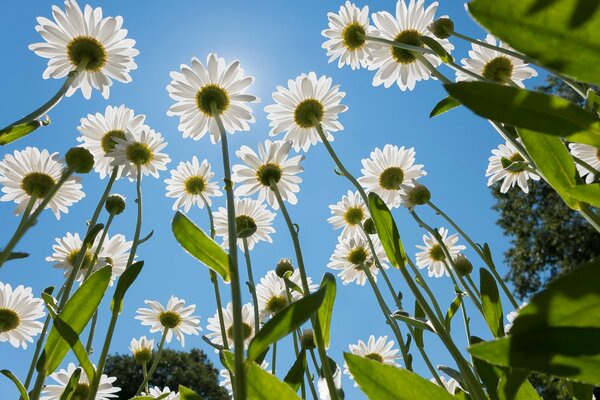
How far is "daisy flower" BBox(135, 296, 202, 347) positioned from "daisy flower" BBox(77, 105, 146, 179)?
35.8 inches

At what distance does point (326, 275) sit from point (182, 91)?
1.25 m

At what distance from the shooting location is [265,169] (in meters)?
2.26

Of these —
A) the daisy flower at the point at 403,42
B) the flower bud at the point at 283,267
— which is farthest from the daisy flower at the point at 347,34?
the flower bud at the point at 283,267

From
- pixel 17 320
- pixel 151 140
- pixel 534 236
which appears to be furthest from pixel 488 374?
pixel 534 236

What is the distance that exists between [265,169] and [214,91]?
0.38m

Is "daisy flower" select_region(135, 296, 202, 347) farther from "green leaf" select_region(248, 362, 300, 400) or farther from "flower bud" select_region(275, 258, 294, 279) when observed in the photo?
"green leaf" select_region(248, 362, 300, 400)

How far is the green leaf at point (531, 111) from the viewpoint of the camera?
0.62m

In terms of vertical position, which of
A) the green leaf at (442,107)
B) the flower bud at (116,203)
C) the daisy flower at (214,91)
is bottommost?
the green leaf at (442,107)

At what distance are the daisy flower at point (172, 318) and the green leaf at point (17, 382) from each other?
1.87 metres

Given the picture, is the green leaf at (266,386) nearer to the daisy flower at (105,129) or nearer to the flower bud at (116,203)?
the flower bud at (116,203)

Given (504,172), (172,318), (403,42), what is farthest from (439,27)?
(172,318)

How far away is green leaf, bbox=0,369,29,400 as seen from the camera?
1.12 m

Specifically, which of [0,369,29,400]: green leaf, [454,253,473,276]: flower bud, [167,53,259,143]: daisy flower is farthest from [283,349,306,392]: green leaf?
[454,253,473,276]: flower bud

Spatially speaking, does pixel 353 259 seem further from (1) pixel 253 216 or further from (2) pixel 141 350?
(2) pixel 141 350
